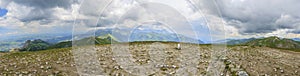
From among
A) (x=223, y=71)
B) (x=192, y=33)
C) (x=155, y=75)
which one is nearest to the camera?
(x=192, y=33)

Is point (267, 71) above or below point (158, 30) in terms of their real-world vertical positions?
below

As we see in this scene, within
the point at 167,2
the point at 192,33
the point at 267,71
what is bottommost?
the point at 267,71

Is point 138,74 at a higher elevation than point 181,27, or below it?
below

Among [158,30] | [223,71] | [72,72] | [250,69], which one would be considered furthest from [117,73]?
[250,69]

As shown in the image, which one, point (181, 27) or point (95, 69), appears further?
point (95, 69)

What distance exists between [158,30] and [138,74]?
5.43 meters

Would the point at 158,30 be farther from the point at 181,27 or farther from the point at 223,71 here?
the point at 223,71

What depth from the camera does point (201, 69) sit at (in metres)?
24.2

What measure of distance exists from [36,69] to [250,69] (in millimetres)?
17819

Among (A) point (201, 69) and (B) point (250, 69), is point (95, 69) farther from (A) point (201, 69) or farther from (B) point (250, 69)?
(B) point (250, 69)

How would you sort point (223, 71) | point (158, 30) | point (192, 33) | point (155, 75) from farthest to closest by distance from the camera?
point (223, 71) → point (155, 75) → point (158, 30) → point (192, 33)

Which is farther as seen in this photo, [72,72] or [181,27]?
[72,72]

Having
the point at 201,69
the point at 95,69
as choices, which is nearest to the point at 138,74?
the point at 95,69

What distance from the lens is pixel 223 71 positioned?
23.9 m
